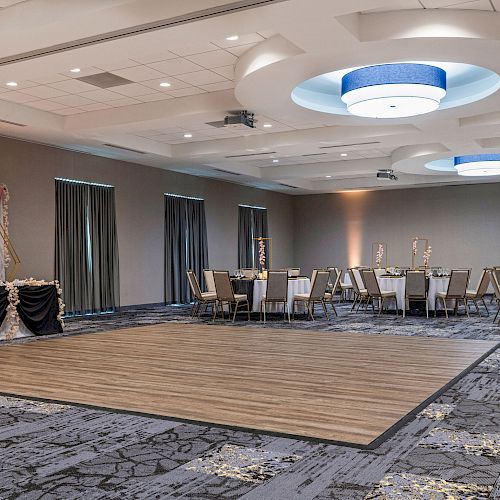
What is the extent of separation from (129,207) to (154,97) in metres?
4.79

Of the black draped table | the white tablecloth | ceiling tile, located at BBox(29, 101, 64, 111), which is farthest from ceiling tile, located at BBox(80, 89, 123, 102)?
the white tablecloth

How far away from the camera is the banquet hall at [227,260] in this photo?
3.56 m

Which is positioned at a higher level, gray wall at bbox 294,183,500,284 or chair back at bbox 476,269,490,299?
gray wall at bbox 294,183,500,284

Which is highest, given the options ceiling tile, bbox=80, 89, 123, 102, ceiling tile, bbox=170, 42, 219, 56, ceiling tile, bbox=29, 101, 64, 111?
ceiling tile, bbox=29, 101, 64, 111

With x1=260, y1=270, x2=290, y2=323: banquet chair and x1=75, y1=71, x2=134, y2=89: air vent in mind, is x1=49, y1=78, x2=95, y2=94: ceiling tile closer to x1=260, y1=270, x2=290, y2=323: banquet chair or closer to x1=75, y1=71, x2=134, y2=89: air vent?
x1=75, y1=71, x2=134, y2=89: air vent

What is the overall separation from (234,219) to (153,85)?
930 centimetres

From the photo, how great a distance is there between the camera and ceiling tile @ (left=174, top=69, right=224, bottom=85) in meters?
8.18

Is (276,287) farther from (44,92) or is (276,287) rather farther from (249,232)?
(249,232)

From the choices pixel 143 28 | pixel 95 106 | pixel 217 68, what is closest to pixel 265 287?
pixel 95 106

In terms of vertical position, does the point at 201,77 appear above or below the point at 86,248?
above

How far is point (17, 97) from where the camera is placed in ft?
30.6

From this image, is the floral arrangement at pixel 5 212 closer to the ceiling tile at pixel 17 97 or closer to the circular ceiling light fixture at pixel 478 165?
the ceiling tile at pixel 17 97

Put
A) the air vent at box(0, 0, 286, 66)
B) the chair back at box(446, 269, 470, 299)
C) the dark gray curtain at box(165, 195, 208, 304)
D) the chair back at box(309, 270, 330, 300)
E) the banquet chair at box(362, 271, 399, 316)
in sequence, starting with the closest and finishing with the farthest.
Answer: the air vent at box(0, 0, 286, 66), the chair back at box(309, 270, 330, 300), the chair back at box(446, 269, 470, 299), the banquet chair at box(362, 271, 399, 316), the dark gray curtain at box(165, 195, 208, 304)

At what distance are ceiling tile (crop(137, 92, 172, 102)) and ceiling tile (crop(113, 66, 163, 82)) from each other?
908mm
